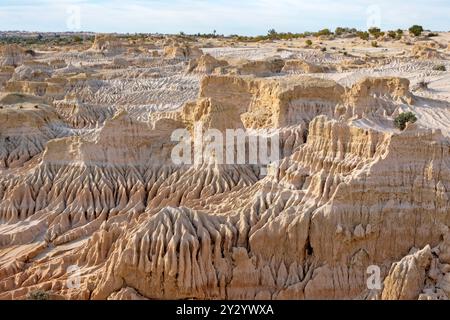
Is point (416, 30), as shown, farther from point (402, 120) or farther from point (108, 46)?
point (402, 120)

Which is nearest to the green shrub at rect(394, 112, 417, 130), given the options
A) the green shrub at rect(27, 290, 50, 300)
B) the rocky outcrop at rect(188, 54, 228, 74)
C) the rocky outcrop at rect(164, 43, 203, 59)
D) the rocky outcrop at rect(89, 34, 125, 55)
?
the green shrub at rect(27, 290, 50, 300)

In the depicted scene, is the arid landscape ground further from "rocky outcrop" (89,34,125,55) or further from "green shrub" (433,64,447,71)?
"rocky outcrop" (89,34,125,55)

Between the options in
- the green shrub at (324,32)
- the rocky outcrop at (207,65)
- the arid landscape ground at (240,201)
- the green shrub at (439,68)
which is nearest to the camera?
the arid landscape ground at (240,201)

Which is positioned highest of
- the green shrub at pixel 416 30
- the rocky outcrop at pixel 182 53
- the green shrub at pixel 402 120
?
the green shrub at pixel 416 30

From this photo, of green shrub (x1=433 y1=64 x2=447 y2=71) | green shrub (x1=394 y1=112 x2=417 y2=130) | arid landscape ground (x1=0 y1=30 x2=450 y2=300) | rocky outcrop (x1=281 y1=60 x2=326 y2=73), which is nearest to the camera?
arid landscape ground (x1=0 y1=30 x2=450 y2=300)

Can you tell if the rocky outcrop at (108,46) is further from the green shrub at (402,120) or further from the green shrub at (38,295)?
the green shrub at (38,295)

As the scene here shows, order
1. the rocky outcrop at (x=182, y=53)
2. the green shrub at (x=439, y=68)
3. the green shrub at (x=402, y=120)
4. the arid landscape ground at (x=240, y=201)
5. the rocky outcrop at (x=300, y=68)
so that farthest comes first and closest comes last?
the rocky outcrop at (x=182, y=53) → the rocky outcrop at (x=300, y=68) → the green shrub at (x=439, y=68) → the green shrub at (x=402, y=120) → the arid landscape ground at (x=240, y=201)

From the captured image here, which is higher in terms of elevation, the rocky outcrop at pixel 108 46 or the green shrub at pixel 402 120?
the rocky outcrop at pixel 108 46

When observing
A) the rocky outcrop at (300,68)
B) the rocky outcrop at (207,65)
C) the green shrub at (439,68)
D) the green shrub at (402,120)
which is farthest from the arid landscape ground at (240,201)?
the rocky outcrop at (207,65)

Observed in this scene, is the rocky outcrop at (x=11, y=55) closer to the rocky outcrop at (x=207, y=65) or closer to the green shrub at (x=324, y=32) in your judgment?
the rocky outcrop at (x=207, y=65)

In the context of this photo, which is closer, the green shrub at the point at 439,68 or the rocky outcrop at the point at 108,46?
the green shrub at the point at 439,68
